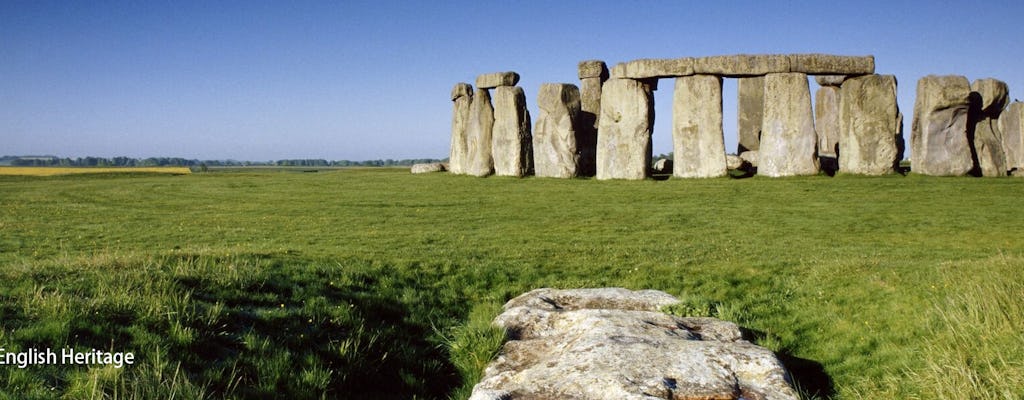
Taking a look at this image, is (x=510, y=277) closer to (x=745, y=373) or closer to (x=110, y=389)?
(x=745, y=373)

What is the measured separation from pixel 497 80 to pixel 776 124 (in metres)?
10.8

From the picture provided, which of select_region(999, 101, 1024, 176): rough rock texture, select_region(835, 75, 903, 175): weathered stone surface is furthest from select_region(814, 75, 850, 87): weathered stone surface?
select_region(835, 75, 903, 175): weathered stone surface

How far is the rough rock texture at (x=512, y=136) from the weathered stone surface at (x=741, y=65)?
687cm

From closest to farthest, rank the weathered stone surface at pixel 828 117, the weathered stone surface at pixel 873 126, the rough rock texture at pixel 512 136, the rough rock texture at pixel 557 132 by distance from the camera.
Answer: the weathered stone surface at pixel 873 126 → the rough rock texture at pixel 557 132 → the rough rock texture at pixel 512 136 → the weathered stone surface at pixel 828 117

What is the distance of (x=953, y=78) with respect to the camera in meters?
25.2

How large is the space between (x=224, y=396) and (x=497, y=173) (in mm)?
24534

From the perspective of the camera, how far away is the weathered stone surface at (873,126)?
2516 cm

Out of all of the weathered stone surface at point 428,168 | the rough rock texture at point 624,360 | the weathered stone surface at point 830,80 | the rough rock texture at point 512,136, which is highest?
the weathered stone surface at point 830,80

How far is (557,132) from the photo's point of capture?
1108 inches

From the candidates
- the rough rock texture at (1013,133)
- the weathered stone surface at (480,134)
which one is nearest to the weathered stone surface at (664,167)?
the weathered stone surface at (480,134)

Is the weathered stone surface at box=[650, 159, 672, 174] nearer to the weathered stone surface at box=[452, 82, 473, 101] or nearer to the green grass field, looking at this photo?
the weathered stone surface at box=[452, 82, 473, 101]

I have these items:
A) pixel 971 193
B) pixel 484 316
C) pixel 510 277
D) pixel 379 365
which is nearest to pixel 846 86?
pixel 971 193

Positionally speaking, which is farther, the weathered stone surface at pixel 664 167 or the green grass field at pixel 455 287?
the weathered stone surface at pixel 664 167

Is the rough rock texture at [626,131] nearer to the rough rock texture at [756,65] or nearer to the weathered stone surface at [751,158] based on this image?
the rough rock texture at [756,65]
